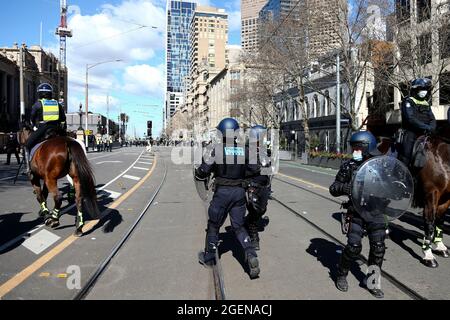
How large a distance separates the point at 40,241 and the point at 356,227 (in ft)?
15.8

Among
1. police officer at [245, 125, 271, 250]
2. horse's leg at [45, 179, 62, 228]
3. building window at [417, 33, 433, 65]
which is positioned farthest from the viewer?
building window at [417, 33, 433, 65]

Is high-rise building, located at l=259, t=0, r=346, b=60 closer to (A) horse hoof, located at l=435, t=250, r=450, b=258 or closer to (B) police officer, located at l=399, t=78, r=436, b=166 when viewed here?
(B) police officer, located at l=399, t=78, r=436, b=166

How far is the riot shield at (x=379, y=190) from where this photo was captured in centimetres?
455

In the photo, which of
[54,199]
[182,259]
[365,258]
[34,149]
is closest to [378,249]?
[365,258]

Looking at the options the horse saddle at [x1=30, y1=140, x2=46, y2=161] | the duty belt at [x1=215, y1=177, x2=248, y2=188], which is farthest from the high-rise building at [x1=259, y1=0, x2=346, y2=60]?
the duty belt at [x1=215, y1=177, x2=248, y2=188]

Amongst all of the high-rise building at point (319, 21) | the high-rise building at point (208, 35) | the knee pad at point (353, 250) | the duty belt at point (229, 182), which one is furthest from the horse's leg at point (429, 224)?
the high-rise building at point (208, 35)

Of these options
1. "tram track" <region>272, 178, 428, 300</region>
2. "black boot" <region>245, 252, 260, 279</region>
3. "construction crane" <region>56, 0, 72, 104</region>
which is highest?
"construction crane" <region>56, 0, 72, 104</region>

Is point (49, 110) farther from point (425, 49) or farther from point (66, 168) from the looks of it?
point (425, 49)

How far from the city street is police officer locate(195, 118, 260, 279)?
567mm

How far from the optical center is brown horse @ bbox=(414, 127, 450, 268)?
19.2 feet

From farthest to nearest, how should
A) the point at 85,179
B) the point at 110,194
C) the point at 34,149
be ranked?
the point at 110,194, the point at 34,149, the point at 85,179

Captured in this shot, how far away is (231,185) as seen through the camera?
4.97 meters

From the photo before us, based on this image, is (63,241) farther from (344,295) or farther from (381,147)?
(381,147)

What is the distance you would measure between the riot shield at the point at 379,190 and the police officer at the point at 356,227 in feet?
0.30
